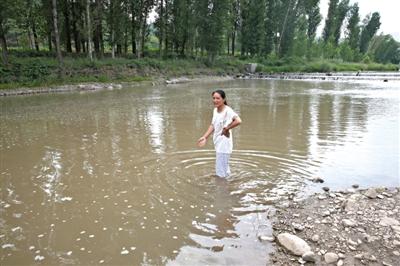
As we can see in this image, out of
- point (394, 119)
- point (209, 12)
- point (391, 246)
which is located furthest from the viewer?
point (209, 12)

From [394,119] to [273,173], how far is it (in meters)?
9.50

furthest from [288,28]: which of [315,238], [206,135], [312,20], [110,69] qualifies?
[315,238]

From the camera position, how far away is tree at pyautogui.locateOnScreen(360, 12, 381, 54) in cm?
8062

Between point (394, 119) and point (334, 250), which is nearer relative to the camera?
point (334, 250)

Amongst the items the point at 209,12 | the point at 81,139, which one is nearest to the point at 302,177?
the point at 81,139

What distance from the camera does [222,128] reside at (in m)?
6.52

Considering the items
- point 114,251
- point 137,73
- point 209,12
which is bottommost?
point 114,251

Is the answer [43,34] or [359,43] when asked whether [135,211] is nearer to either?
[43,34]

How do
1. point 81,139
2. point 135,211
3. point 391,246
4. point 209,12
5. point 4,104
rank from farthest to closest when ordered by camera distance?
point 209,12, point 4,104, point 81,139, point 135,211, point 391,246

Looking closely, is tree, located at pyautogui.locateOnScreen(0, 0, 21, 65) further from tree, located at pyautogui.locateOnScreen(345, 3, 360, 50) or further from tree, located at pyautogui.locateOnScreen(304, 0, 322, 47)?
tree, located at pyautogui.locateOnScreen(345, 3, 360, 50)

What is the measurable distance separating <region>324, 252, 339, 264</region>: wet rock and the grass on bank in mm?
26271

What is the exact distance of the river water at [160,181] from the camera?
179 inches

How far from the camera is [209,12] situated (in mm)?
49094

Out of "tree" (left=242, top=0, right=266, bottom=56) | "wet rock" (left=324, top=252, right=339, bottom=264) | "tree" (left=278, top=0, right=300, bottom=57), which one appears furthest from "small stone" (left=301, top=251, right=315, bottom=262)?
"tree" (left=278, top=0, right=300, bottom=57)
